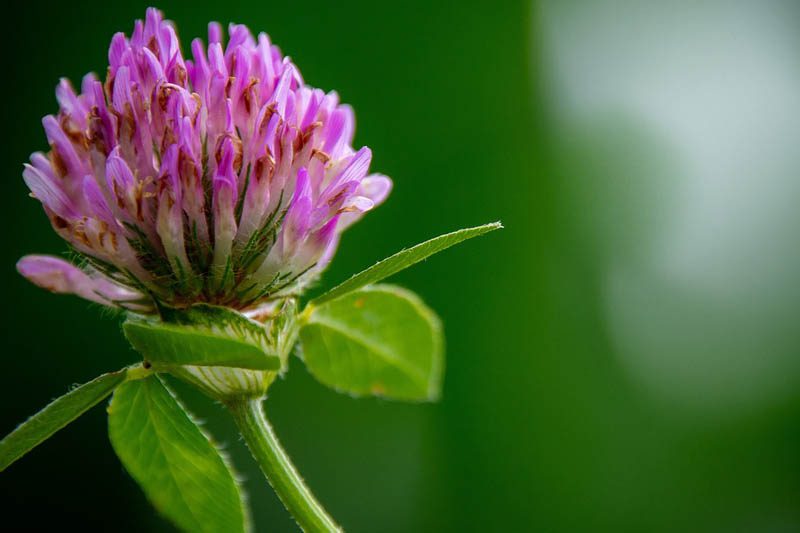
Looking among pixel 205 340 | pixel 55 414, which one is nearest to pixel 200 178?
pixel 205 340

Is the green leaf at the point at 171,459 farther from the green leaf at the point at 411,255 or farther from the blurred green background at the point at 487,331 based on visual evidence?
the blurred green background at the point at 487,331

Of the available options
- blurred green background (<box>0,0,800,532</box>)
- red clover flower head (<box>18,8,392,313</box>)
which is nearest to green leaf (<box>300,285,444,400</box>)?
red clover flower head (<box>18,8,392,313</box>)

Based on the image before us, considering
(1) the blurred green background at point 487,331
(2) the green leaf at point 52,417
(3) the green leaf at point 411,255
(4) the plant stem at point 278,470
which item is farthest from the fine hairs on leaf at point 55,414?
(1) the blurred green background at point 487,331

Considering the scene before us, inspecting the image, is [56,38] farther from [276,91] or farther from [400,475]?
[276,91]

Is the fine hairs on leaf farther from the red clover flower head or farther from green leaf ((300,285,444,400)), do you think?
green leaf ((300,285,444,400))

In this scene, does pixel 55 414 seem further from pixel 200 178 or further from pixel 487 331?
pixel 487 331

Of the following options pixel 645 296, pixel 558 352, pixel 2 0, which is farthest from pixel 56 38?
pixel 645 296
